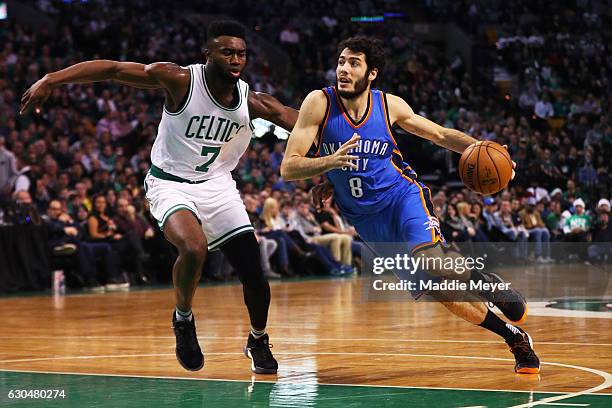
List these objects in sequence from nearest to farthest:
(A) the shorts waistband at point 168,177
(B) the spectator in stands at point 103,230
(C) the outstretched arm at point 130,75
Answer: (C) the outstretched arm at point 130,75 → (A) the shorts waistband at point 168,177 → (B) the spectator in stands at point 103,230

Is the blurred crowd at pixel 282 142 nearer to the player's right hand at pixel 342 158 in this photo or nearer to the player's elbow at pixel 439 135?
the player's elbow at pixel 439 135

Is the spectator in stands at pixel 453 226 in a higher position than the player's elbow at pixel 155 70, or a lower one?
lower

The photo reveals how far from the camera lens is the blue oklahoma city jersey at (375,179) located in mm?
6734

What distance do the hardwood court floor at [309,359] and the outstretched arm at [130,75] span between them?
5.53 ft

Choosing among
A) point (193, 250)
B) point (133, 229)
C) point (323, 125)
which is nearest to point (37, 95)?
point (193, 250)

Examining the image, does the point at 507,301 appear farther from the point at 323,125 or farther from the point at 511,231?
Result: the point at 511,231

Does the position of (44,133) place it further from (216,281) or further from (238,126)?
(238,126)

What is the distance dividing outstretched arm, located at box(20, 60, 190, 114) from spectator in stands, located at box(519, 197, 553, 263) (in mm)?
14971

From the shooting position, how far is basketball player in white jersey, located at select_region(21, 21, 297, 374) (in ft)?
21.2

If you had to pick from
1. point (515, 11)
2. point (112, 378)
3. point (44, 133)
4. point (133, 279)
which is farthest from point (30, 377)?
point (515, 11)

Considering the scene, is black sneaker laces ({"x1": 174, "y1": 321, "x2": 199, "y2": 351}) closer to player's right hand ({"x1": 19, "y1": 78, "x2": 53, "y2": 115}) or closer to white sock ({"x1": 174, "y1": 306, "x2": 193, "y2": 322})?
white sock ({"x1": 174, "y1": 306, "x2": 193, "y2": 322})

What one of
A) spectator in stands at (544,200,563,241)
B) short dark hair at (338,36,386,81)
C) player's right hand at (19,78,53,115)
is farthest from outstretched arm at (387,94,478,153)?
spectator in stands at (544,200,563,241)

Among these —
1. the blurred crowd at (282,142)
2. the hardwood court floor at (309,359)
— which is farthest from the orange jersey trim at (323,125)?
the blurred crowd at (282,142)

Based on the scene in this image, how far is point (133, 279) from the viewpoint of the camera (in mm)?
Result: 15859
